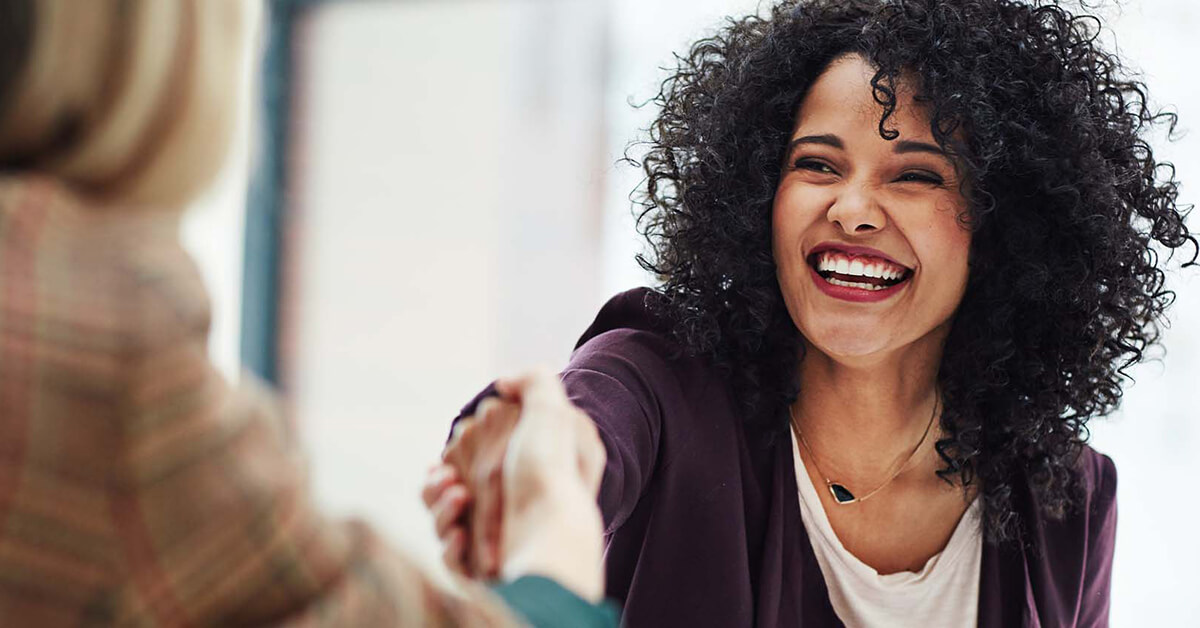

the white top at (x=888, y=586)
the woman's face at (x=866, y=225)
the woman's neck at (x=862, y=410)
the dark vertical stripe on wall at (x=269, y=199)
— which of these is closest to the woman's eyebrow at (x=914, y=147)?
the woman's face at (x=866, y=225)

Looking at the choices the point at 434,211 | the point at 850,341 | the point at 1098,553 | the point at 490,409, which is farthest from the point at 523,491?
the point at 434,211

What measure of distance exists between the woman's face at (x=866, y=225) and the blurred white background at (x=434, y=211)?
1.54 metres

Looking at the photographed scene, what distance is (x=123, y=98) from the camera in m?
0.71

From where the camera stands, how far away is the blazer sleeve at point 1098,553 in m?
1.67

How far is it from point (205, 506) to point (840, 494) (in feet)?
3.50

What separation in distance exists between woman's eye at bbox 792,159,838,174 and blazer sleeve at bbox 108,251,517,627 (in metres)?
0.95

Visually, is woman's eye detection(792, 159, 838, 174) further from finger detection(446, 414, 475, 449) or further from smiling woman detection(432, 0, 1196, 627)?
finger detection(446, 414, 475, 449)

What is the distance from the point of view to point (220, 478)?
70 cm

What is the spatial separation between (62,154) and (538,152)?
100 inches

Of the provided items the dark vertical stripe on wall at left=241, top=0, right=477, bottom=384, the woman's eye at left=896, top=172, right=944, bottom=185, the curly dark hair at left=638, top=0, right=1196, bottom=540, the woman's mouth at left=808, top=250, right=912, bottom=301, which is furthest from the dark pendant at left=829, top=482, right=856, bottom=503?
the dark vertical stripe on wall at left=241, top=0, right=477, bottom=384

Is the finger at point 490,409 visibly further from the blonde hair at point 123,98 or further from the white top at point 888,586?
the white top at point 888,586

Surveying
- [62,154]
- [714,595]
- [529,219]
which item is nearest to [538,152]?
[529,219]

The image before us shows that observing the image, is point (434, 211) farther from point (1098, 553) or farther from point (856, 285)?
point (1098, 553)

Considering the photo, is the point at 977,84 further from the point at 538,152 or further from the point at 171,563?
the point at 538,152
